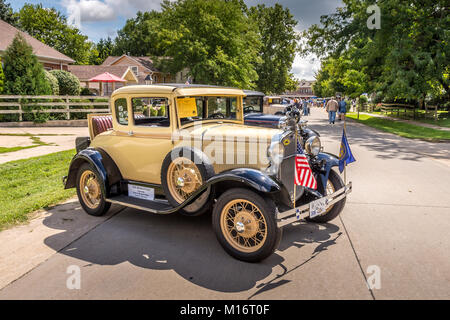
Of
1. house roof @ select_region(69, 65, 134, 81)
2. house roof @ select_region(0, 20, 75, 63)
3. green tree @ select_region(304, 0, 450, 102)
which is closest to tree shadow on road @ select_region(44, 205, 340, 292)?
green tree @ select_region(304, 0, 450, 102)

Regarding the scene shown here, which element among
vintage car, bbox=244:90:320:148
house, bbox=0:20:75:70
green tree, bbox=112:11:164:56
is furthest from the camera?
green tree, bbox=112:11:164:56

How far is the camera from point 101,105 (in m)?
20.6

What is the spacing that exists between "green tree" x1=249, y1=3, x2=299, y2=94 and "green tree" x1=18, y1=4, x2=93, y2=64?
103ft

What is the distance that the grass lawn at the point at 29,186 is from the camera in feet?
17.2

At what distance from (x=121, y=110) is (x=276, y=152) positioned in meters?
2.46

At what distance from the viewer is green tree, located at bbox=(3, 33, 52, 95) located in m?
17.8

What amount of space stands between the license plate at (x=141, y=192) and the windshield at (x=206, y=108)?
1.09 m

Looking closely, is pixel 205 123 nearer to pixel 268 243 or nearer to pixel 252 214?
pixel 252 214

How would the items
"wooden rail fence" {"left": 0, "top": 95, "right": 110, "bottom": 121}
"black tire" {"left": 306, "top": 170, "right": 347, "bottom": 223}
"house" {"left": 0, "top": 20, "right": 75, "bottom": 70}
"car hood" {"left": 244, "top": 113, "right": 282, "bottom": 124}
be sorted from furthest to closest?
"house" {"left": 0, "top": 20, "right": 75, "bottom": 70} < "wooden rail fence" {"left": 0, "top": 95, "right": 110, "bottom": 121} < "car hood" {"left": 244, "top": 113, "right": 282, "bottom": 124} < "black tire" {"left": 306, "top": 170, "right": 347, "bottom": 223}

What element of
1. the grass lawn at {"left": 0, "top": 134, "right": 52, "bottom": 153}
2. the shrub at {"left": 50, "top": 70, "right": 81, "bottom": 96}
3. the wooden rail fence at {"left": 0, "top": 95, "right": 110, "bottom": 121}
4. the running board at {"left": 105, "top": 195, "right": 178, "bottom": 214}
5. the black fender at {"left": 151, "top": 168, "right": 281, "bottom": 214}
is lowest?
the running board at {"left": 105, "top": 195, "right": 178, "bottom": 214}

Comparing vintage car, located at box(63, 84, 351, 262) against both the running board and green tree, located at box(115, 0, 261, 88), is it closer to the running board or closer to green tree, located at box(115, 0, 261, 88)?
the running board

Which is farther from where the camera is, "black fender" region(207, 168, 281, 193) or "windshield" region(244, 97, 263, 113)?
"windshield" region(244, 97, 263, 113)

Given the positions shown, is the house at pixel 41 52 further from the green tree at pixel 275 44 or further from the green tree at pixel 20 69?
the green tree at pixel 275 44

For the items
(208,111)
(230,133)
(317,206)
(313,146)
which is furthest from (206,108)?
(317,206)
